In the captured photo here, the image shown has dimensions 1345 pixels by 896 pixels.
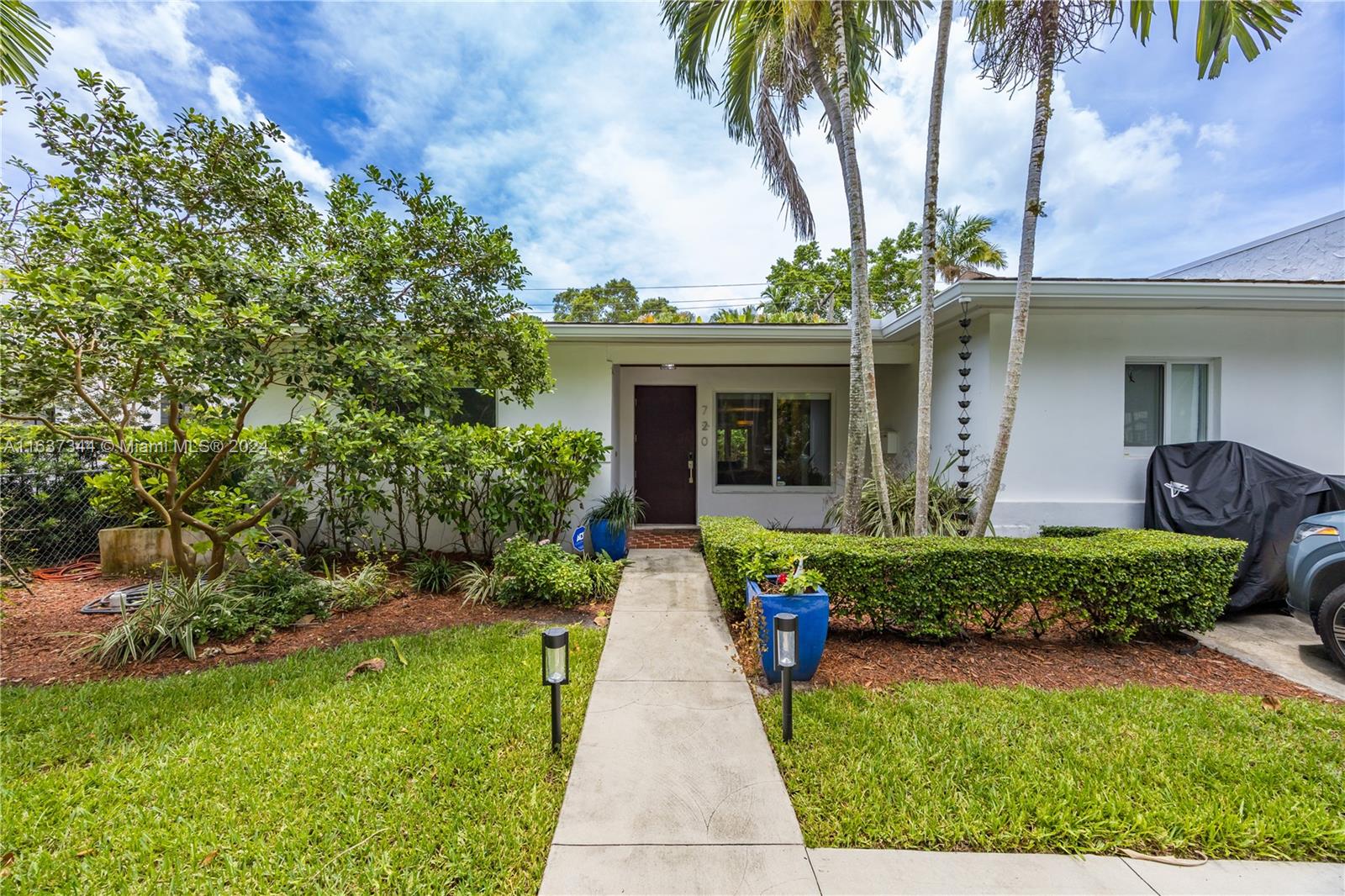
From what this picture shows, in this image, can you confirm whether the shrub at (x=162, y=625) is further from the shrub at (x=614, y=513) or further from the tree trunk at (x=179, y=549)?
the shrub at (x=614, y=513)

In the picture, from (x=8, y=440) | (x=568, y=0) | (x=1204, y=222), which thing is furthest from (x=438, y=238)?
(x=1204, y=222)

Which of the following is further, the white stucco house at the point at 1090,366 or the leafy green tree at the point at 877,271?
the leafy green tree at the point at 877,271

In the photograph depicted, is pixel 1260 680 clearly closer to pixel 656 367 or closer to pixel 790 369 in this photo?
pixel 790 369

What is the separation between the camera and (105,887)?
1.69 metres

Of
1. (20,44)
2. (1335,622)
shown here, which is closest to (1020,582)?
(1335,622)

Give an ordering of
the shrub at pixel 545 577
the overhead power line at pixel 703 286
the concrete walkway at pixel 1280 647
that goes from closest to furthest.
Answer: the concrete walkway at pixel 1280 647, the shrub at pixel 545 577, the overhead power line at pixel 703 286

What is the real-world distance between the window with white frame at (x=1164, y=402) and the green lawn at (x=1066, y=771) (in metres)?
3.55

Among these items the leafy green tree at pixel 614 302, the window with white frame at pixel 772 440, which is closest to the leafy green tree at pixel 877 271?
the leafy green tree at pixel 614 302

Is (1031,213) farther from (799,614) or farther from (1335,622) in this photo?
(799,614)

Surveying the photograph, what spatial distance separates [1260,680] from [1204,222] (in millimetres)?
8790

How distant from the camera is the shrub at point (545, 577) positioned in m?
4.62

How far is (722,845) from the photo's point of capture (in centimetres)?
192

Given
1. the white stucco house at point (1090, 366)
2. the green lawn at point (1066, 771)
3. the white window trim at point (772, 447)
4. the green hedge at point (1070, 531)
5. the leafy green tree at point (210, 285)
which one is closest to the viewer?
the green lawn at point (1066, 771)

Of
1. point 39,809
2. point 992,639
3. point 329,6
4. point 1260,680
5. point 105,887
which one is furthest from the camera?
point 329,6
